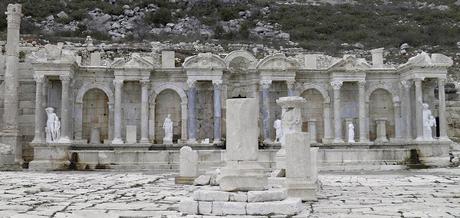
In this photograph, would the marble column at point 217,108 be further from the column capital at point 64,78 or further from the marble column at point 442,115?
the marble column at point 442,115

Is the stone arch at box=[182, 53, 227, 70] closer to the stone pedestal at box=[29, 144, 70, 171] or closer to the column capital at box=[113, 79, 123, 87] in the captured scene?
the column capital at box=[113, 79, 123, 87]

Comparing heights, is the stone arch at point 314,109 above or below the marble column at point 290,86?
below

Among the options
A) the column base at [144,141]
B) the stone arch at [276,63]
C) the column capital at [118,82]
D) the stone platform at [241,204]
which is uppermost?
the stone arch at [276,63]

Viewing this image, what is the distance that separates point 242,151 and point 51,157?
15.9 metres

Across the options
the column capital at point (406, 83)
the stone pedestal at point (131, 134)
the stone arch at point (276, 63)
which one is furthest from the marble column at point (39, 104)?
the column capital at point (406, 83)

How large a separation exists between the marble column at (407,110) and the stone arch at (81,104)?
14390mm

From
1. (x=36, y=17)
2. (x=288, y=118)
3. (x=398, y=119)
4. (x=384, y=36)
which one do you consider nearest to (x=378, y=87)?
(x=398, y=119)

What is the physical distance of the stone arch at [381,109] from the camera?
1099 inches

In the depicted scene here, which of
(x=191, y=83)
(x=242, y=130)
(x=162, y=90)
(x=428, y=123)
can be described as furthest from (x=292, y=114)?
(x=162, y=90)

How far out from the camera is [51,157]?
23.8 m

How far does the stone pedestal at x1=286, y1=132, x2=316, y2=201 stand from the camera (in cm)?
1146

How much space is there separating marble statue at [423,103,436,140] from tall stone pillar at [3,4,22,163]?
18.7 meters

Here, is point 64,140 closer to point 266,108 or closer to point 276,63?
point 266,108

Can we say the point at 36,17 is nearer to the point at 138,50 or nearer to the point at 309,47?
the point at 138,50
